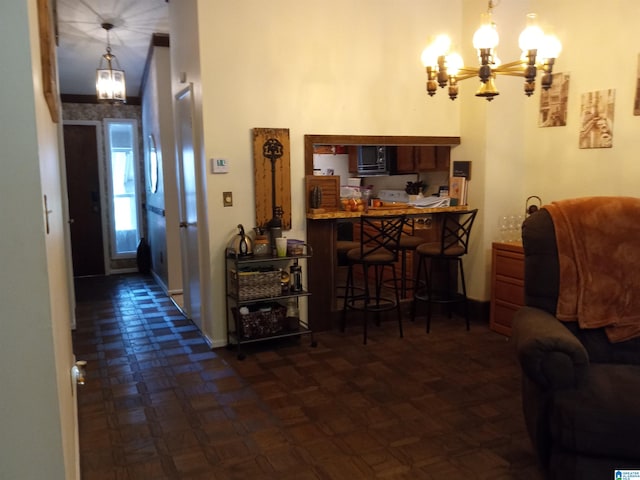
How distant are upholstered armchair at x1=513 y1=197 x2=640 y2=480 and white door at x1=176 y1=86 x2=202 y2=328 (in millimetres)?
2678

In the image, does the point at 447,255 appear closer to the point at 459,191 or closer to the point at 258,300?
the point at 459,191

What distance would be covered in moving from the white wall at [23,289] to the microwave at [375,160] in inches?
198

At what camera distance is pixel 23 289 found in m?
1.11

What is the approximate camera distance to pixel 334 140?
4.28 meters

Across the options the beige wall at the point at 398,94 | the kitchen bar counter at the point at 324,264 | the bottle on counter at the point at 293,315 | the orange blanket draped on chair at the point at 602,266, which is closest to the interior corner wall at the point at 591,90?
the beige wall at the point at 398,94

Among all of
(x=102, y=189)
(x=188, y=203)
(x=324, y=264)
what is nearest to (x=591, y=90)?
(x=324, y=264)

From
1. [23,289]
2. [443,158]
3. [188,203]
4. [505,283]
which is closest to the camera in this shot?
[23,289]

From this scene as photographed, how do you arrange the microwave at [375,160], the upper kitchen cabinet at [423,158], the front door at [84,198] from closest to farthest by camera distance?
the upper kitchen cabinet at [423,158] < the microwave at [375,160] < the front door at [84,198]

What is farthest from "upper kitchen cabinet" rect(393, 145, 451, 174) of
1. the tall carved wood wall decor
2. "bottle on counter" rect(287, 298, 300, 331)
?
"bottle on counter" rect(287, 298, 300, 331)

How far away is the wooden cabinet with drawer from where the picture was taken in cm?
405

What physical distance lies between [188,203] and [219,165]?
30.7 inches

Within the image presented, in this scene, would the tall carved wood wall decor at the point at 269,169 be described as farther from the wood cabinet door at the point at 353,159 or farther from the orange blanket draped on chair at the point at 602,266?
the wood cabinet door at the point at 353,159

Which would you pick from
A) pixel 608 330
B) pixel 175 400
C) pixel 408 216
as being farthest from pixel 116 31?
pixel 608 330

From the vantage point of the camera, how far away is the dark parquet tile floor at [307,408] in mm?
2387
